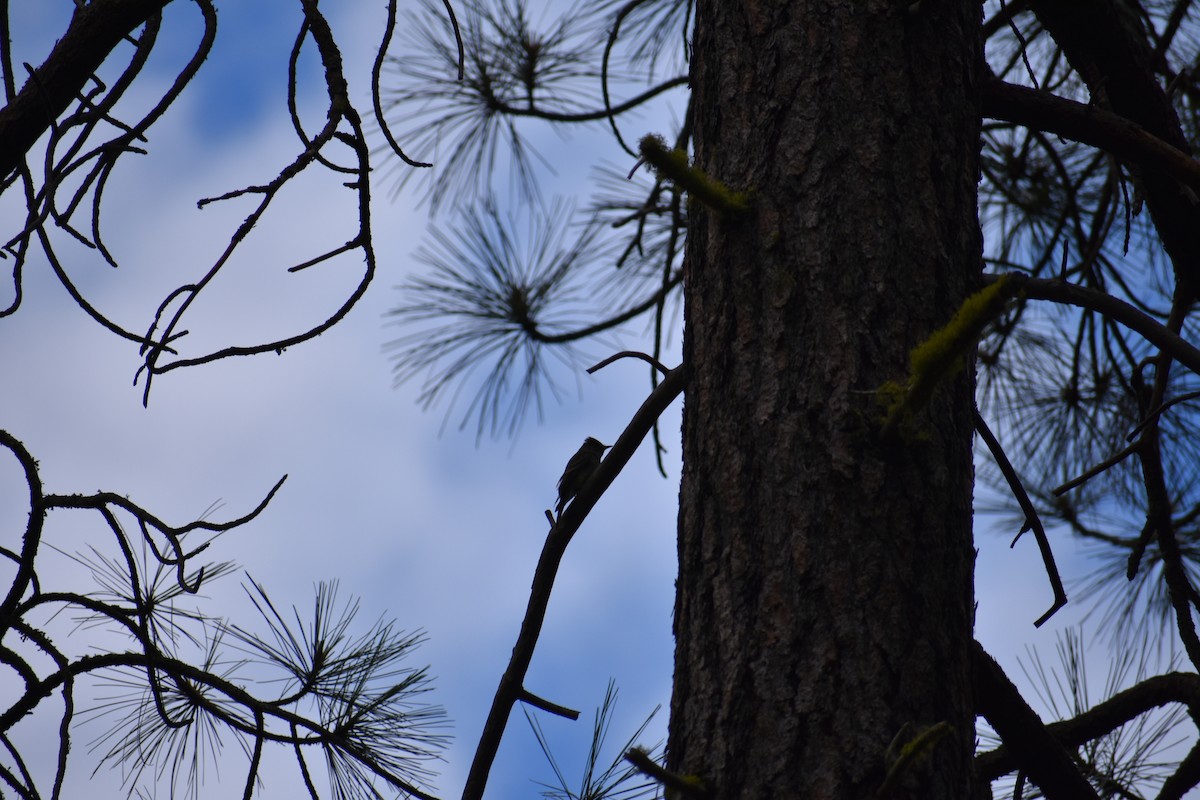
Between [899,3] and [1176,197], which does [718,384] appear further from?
[1176,197]

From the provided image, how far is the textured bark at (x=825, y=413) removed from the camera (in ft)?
3.76

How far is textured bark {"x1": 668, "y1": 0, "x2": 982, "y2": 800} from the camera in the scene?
1146 millimetres

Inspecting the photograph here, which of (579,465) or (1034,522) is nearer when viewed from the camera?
(1034,522)

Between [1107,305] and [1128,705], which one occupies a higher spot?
Result: [1107,305]

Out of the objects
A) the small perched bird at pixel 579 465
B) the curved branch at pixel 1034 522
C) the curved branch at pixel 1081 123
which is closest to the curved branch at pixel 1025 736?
the curved branch at pixel 1034 522

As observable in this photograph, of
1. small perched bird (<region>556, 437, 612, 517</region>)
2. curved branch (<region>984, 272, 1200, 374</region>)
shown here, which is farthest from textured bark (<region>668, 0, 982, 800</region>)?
small perched bird (<region>556, 437, 612, 517</region>)

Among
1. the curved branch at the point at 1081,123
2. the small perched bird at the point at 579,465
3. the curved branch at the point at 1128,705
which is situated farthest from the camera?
the small perched bird at the point at 579,465

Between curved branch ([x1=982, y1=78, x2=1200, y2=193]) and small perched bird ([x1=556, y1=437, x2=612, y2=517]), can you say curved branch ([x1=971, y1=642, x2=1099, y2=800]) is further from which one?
small perched bird ([x1=556, y1=437, x2=612, y2=517])

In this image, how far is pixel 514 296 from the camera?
3.29m

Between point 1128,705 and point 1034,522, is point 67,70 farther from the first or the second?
point 1128,705

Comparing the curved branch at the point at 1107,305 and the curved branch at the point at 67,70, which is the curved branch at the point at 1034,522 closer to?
the curved branch at the point at 1107,305

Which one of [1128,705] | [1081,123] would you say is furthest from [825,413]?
[1128,705]

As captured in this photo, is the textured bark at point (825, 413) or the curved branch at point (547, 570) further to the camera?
the curved branch at point (547, 570)

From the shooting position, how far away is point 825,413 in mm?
1249
